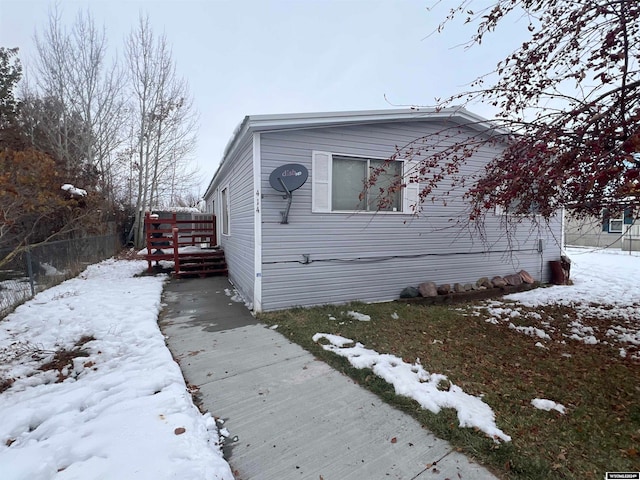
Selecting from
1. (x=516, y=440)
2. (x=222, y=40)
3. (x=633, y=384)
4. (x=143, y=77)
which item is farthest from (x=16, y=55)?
(x=633, y=384)

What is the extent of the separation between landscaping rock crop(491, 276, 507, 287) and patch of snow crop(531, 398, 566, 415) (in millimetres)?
5192

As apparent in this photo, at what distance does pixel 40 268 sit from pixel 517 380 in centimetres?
846

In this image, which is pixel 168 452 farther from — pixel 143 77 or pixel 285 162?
pixel 143 77

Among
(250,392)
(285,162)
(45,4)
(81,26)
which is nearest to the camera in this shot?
(250,392)

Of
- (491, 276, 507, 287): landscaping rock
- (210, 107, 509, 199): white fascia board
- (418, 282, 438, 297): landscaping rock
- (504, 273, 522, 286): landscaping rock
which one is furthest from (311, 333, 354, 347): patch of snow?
(504, 273, 522, 286): landscaping rock

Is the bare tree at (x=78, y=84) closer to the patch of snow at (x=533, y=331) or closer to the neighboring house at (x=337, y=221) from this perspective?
the neighboring house at (x=337, y=221)

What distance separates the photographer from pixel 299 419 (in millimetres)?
2383

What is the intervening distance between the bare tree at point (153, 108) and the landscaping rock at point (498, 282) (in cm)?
1483

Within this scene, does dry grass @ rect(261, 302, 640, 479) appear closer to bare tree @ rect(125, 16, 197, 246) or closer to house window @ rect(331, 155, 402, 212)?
house window @ rect(331, 155, 402, 212)

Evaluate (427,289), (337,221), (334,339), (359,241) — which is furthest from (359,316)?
(427,289)

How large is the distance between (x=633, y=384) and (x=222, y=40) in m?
11.4

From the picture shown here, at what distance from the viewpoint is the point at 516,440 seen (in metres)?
2.08

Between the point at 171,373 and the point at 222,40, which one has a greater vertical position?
the point at 222,40

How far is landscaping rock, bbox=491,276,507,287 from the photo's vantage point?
7.28 metres
